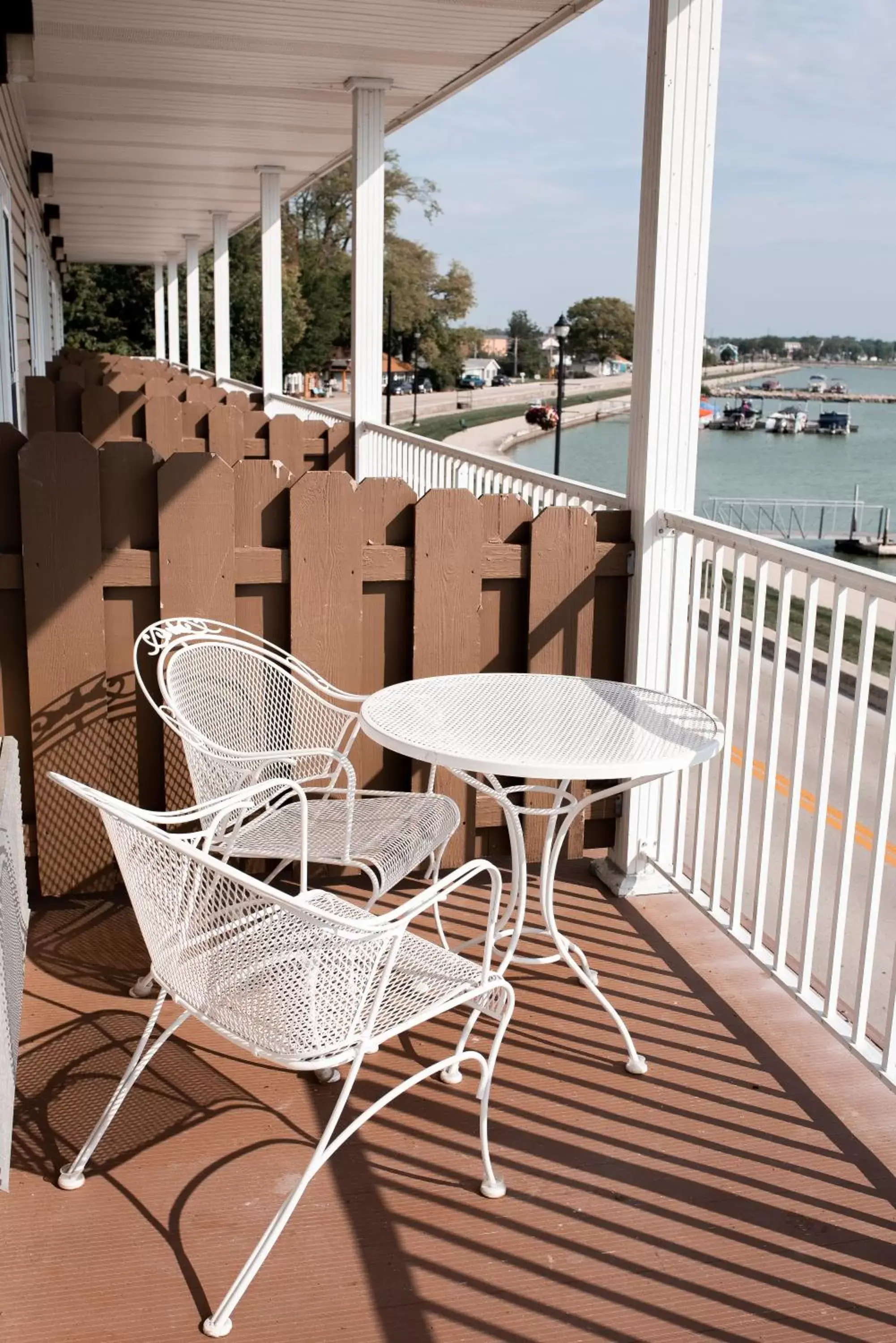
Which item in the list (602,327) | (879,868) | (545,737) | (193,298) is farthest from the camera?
(602,327)

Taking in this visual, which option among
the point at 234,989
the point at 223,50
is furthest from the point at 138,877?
the point at 223,50

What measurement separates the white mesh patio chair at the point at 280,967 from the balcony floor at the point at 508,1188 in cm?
17

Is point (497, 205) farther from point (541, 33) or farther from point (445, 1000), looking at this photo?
point (445, 1000)

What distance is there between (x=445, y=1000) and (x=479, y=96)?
8958 cm

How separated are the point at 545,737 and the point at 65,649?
1506mm

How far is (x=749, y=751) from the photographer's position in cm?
292

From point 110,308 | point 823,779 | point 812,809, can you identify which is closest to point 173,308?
point 110,308

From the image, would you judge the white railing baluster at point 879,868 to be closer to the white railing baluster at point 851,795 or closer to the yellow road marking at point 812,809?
the white railing baluster at point 851,795

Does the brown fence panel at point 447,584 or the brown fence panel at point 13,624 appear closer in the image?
the brown fence panel at point 13,624

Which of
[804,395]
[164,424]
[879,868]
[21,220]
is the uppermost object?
[21,220]

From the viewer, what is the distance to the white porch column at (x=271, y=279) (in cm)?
1122

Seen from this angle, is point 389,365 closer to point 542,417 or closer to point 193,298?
point 542,417

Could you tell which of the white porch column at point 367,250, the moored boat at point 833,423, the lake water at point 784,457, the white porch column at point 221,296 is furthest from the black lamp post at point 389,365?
the moored boat at point 833,423

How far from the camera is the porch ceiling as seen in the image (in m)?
5.87
